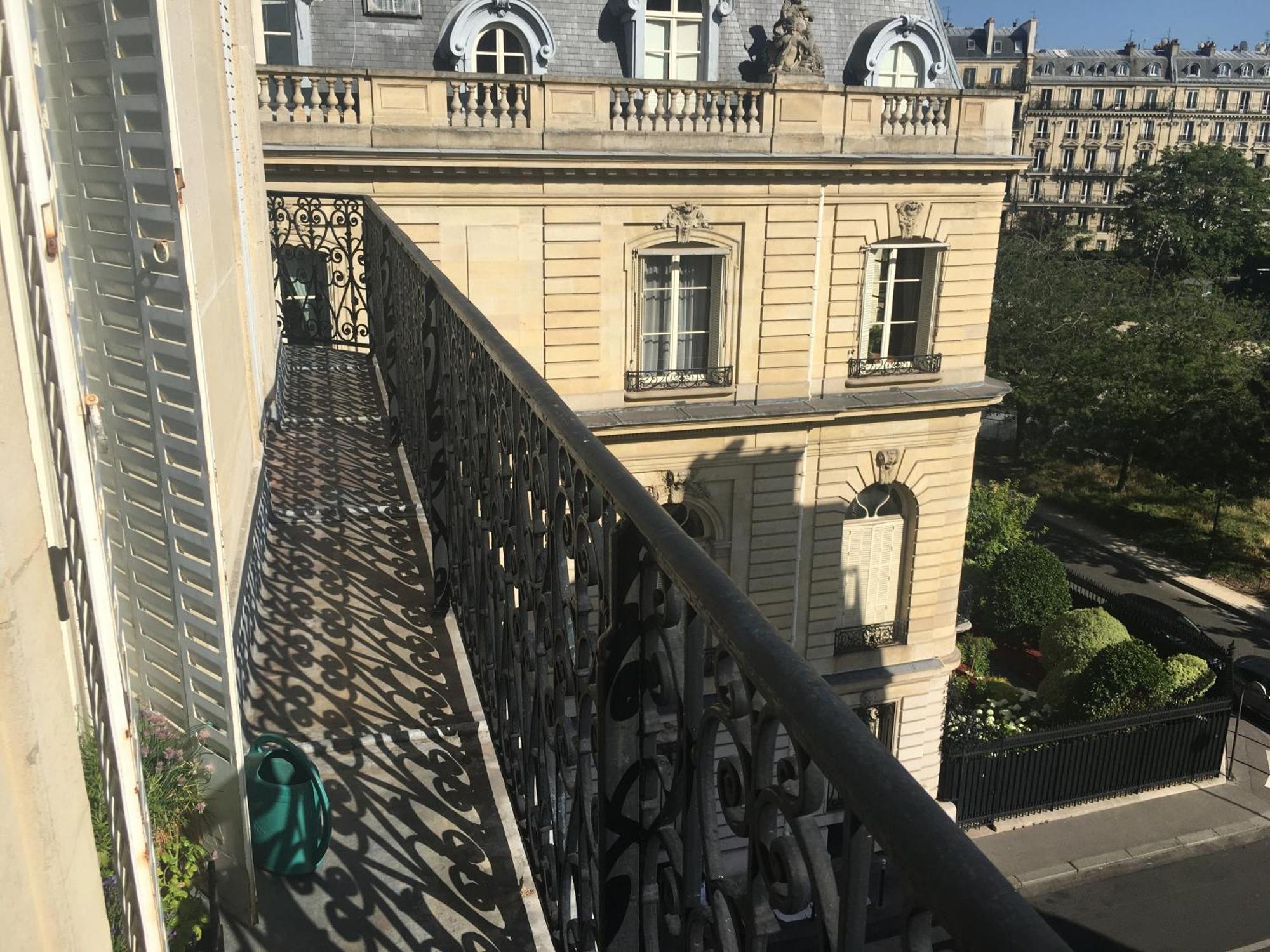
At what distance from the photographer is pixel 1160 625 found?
24.0 m

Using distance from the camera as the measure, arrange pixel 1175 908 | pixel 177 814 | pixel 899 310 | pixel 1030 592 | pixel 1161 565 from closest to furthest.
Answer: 1. pixel 177 814
2. pixel 1175 908
3. pixel 899 310
4. pixel 1030 592
5. pixel 1161 565

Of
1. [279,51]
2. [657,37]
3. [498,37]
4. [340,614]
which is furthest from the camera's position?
[657,37]

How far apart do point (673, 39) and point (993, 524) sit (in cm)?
1458

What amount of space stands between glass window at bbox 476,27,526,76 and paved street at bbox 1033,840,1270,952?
15.1m

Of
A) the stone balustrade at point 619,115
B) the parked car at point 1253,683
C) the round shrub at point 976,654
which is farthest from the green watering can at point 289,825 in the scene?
the parked car at point 1253,683

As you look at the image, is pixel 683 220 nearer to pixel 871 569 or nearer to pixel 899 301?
pixel 899 301

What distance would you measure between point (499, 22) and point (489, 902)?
16.4 metres

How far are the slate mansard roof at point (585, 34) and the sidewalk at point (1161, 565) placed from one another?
52.0ft

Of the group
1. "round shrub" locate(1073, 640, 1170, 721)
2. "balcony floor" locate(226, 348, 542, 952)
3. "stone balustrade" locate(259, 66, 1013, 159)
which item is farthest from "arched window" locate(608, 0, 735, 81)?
"balcony floor" locate(226, 348, 542, 952)

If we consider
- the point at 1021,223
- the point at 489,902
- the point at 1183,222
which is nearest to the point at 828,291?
the point at 489,902

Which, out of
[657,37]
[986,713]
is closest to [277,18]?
[657,37]

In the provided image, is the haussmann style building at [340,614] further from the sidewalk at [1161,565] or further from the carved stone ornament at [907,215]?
the sidewalk at [1161,565]

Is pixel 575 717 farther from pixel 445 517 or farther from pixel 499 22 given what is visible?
pixel 499 22

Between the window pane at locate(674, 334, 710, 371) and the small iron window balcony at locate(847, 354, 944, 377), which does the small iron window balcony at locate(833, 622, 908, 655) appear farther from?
the window pane at locate(674, 334, 710, 371)
